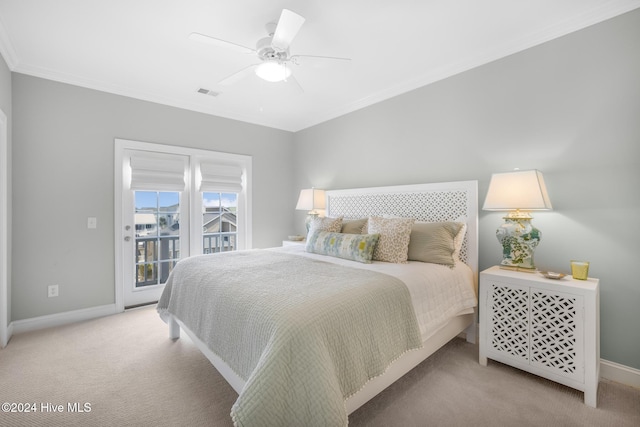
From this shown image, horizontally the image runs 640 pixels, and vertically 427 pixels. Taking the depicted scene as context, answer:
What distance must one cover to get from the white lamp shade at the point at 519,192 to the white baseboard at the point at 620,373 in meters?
1.18

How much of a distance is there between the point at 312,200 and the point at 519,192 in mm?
2464

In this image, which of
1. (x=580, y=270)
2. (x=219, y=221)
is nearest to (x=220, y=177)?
(x=219, y=221)

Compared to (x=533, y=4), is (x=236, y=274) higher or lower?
lower

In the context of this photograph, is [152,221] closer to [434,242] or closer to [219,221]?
[219,221]

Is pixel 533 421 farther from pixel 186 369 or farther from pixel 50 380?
pixel 50 380

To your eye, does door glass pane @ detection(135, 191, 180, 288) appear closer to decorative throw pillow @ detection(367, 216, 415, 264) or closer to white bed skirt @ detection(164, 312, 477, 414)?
white bed skirt @ detection(164, 312, 477, 414)

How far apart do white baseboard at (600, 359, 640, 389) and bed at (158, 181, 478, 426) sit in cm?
83

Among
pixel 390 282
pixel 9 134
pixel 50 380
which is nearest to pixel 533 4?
pixel 390 282

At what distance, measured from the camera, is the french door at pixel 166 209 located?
3.32 m

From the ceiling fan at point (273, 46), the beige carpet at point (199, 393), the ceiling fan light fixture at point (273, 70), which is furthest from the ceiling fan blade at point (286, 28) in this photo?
the beige carpet at point (199, 393)

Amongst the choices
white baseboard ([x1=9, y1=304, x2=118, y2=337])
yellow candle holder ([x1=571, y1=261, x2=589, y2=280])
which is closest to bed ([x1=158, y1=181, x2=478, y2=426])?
yellow candle holder ([x1=571, y1=261, x2=589, y2=280])

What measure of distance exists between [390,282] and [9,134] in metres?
3.60

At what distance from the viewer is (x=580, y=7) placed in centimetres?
197

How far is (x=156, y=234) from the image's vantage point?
3576mm
